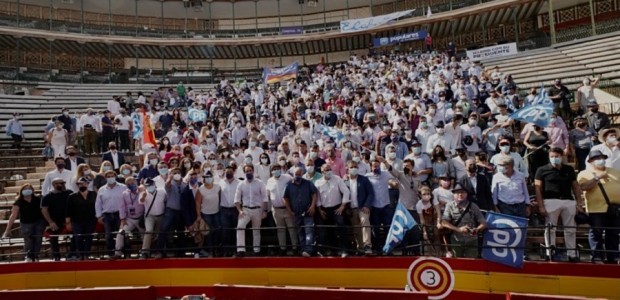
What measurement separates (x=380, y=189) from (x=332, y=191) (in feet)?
3.04

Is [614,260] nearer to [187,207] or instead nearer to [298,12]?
[187,207]

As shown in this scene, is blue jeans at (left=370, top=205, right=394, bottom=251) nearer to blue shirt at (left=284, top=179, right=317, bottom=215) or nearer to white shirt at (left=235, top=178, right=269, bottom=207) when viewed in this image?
blue shirt at (left=284, top=179, right=317, bottom=215)

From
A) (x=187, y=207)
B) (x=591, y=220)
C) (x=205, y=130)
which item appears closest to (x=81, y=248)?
(x=187, y=207)

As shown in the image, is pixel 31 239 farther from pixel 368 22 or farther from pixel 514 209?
pixel 368 22

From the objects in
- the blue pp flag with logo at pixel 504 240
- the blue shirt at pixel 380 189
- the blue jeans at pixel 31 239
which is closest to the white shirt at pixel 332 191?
the blue shirt at pixel 380 189

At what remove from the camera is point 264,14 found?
40219 mm

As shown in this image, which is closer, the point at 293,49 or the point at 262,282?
the point at 262,282

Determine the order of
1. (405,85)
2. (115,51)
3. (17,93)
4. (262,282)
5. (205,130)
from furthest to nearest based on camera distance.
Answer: (115,51) → (17,93) → (405,85) → (205,130) → (262,282)

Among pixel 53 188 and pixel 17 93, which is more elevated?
pixel 17 93

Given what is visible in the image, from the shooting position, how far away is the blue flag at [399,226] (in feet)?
27.9

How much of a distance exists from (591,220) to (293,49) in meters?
33.2

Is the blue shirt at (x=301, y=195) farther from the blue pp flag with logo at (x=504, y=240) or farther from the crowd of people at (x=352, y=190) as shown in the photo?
the blue pp flag with logo at (x=504, y=240)

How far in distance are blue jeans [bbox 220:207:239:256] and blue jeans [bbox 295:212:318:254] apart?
4.38ft

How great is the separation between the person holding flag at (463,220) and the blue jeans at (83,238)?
7.08 metres
